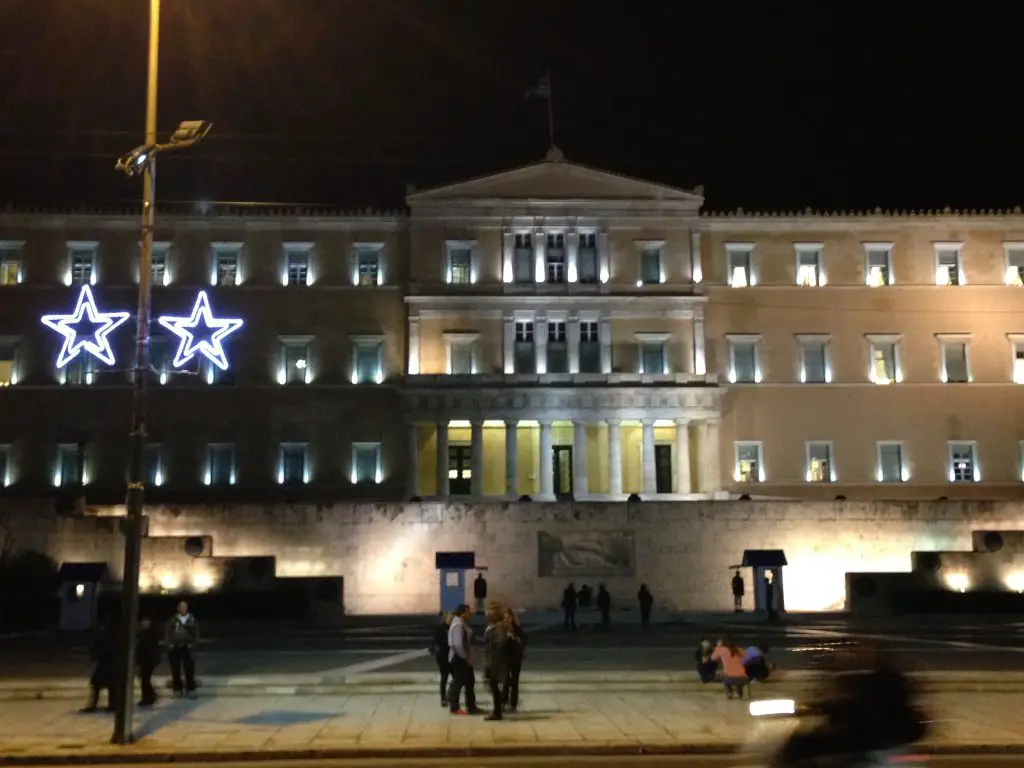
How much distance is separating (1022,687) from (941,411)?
119 feet

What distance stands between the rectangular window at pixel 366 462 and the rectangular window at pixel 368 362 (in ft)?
10.9

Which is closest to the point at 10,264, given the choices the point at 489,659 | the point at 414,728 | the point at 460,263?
the point at 460,263

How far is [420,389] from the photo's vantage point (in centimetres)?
5084

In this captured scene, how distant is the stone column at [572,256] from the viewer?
53.0 metres

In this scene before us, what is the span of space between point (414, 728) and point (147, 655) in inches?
198

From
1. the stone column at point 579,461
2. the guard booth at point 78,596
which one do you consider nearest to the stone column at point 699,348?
the stone column at point 579,461

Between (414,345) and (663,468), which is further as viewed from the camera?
(663,468)

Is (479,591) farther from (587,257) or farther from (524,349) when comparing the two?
(587,257)

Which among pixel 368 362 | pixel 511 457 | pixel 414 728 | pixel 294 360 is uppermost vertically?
pixel 294 360

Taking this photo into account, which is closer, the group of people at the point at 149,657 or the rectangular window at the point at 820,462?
the group of people at the point at 149,657

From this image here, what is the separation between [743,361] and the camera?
5350cm

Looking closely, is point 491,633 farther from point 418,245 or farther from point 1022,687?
point 418,245

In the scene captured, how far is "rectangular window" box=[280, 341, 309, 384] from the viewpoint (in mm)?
52750

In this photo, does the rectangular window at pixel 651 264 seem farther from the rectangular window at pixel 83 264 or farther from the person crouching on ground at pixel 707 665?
the person crouching on ground at pixel 707 665
